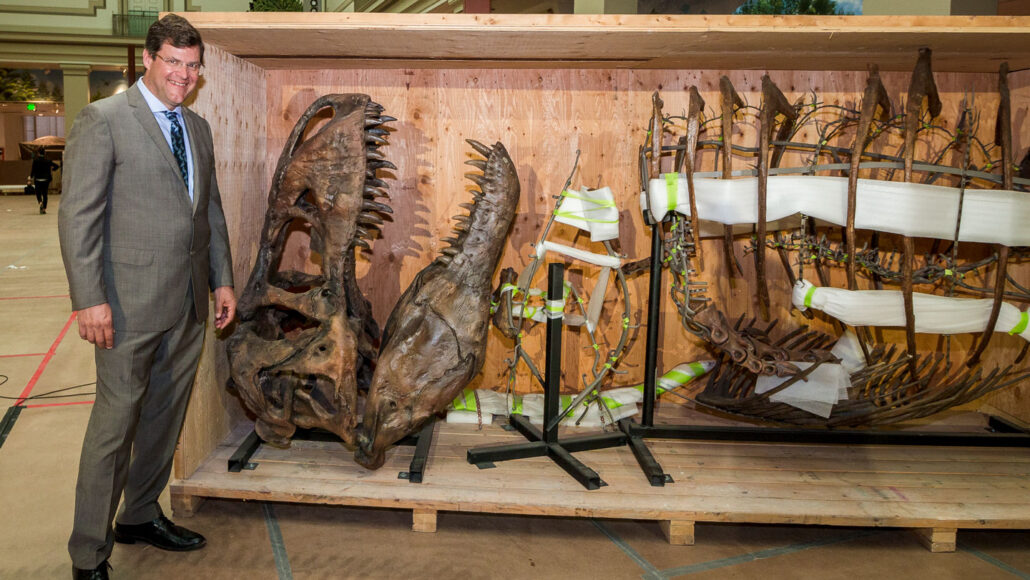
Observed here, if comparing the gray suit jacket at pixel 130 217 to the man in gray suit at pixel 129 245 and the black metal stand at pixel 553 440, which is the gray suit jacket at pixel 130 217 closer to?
the man in gray suit at pixel 129 245

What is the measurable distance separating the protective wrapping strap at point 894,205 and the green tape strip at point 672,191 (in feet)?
0.51

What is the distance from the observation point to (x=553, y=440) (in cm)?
400

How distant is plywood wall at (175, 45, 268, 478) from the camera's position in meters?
3.73

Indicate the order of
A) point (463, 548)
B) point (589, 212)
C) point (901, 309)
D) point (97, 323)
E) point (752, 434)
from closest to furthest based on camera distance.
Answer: point (97, 323) < point (463, 548) < point (901, 309) < point (589, 212) < point (752, 434)

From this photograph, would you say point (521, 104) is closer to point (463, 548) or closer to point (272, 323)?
point (272, 323)

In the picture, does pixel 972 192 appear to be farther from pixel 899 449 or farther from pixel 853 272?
pixel 899 449

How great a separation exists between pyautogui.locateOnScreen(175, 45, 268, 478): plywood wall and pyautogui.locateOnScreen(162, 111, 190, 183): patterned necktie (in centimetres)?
45

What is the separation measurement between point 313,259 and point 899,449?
3.57 metres

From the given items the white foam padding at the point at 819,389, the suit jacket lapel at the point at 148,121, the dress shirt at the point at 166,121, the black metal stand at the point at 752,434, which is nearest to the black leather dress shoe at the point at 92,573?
the dress shirt at the point at 166,121

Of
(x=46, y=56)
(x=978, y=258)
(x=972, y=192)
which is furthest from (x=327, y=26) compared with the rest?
(x=46, y=56)

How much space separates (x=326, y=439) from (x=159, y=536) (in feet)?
3.23

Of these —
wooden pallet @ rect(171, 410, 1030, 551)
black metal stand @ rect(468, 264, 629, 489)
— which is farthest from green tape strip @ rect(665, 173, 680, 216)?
wooden pallet @ rect(171, 410, 1030, 551)

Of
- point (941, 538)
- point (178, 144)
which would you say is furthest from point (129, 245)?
point (941, 538)

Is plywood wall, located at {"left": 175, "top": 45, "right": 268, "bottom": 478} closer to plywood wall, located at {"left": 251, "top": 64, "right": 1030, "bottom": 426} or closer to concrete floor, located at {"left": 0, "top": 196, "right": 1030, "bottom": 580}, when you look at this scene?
plywood wall, located at {"left": 251, "top": 64, "right": 1030, "bottom": 426}
